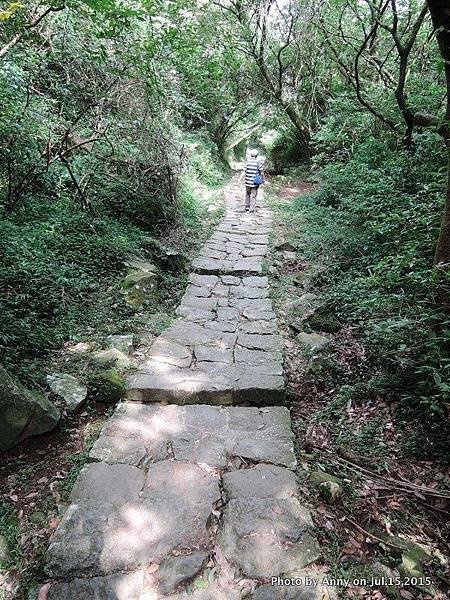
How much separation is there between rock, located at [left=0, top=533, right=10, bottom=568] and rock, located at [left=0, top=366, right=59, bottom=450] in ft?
2.21

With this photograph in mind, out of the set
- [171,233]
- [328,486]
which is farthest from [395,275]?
[171,233]

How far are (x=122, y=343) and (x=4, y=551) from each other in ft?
6.92

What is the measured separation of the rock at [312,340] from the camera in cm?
404

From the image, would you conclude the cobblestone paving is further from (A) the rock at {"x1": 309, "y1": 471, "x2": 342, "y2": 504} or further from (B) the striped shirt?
(B) the striped shirt

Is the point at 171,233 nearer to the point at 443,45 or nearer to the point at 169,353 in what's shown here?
the point at 169,353

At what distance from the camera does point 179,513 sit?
230cm

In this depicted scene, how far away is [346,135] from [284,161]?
29.3ft

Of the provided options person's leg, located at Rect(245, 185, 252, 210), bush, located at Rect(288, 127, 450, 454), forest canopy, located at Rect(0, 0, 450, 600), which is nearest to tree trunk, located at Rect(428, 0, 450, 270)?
forest canopy, located at Rect(0, 0, 450, 600)

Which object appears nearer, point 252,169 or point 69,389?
point 69,389

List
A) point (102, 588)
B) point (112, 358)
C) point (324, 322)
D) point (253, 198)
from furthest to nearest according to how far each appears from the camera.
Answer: point (253, 198), point (324, 322), point (112, 358), point (102, 588)

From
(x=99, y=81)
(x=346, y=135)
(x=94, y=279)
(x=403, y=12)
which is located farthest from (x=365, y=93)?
(x=94, y=279)

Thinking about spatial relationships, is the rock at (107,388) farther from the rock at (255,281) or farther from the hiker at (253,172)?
the hiker at (253,172)

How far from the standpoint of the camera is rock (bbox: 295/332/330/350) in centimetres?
404

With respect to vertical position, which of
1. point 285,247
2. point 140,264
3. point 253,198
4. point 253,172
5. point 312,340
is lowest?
point 312,340
